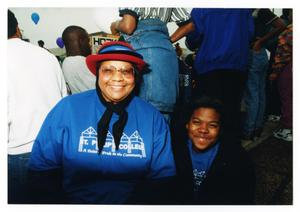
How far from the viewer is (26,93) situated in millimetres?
1628

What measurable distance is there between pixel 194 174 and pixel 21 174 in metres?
1.02

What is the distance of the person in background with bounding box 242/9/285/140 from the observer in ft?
7.61

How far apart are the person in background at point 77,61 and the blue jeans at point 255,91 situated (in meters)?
1.45

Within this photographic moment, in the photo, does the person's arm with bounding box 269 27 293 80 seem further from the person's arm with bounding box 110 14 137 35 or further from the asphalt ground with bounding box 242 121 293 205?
the person's arm with bounding box 110 14 137 35

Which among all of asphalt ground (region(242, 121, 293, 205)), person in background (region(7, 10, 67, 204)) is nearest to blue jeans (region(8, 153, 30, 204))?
person in background (region(7, 10, 67, 204))

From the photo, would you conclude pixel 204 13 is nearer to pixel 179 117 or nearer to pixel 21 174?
pixel 179 117

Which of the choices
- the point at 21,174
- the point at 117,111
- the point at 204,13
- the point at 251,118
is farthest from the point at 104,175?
the point at 251,118

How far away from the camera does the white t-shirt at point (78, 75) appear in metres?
1.88

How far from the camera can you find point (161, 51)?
1728 millimetres

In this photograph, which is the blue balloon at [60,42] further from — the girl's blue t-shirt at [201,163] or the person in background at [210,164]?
the girl's blue t-shirt at [201,163]

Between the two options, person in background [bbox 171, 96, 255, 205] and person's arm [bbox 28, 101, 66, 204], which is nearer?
person's arm [bbox 28, 101, 66, 204]

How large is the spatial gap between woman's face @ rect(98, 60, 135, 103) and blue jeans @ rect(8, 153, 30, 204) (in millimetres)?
591

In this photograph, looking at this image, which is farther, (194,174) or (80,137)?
(194,174)

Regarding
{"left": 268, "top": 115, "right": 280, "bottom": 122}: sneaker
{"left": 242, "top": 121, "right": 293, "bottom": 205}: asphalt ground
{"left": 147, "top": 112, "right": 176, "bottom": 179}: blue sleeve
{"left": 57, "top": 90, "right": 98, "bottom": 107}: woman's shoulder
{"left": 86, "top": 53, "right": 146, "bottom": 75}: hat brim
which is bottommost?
{"left": 242, "top": 121, "right": 293, "bottom": 205}: asphalt ground
